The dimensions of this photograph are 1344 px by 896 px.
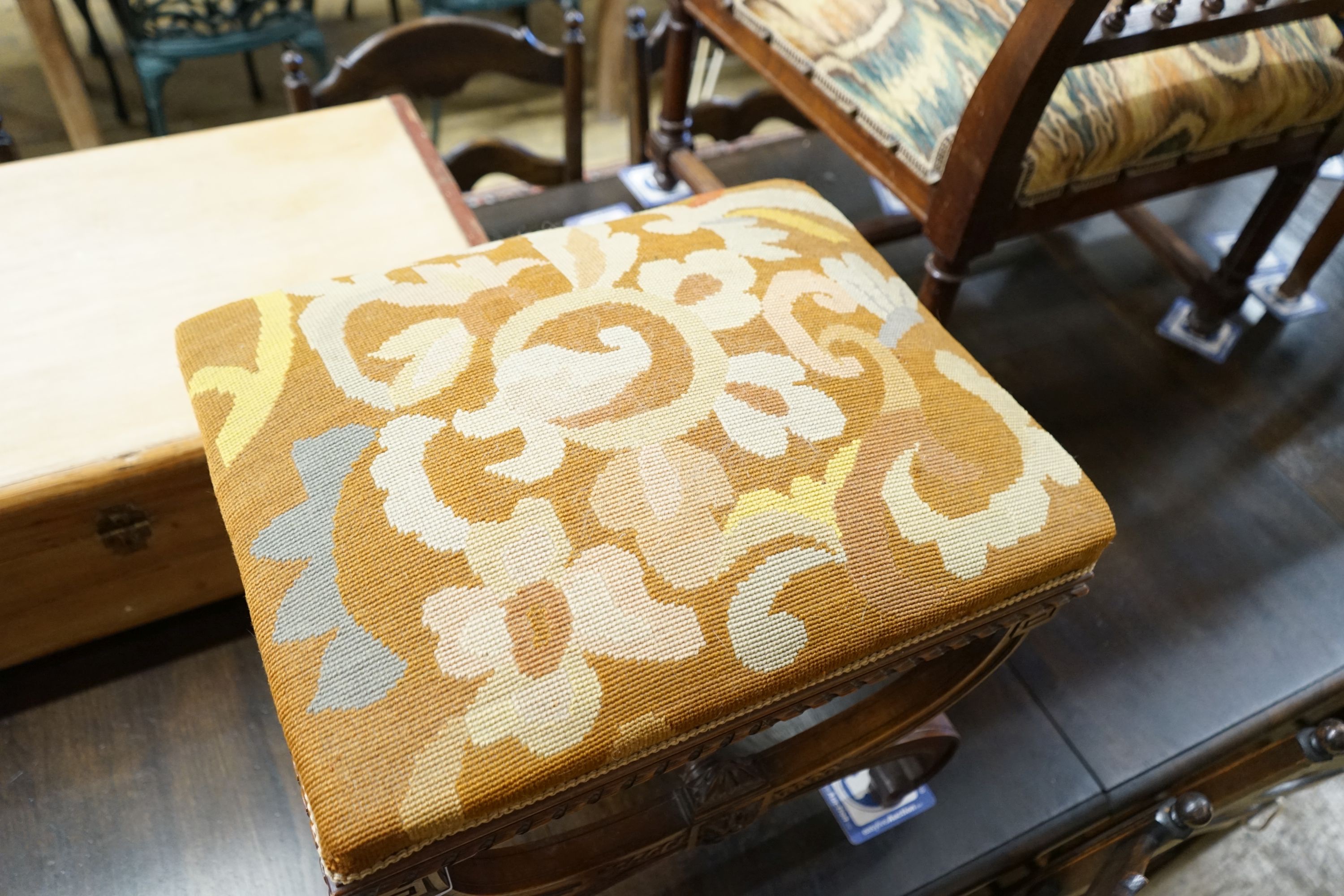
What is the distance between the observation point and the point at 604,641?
1.61ft

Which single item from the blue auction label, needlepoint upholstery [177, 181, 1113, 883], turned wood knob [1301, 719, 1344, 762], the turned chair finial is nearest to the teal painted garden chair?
needlepoint upholstery [177, 181, 1113, 883]

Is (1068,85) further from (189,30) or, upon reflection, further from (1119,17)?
(189,30)

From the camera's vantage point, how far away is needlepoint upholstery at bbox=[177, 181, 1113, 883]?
0.47 metres

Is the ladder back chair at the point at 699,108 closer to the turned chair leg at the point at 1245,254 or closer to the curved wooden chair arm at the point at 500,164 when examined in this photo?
A: the curved wooden chair arm at the point at 500,164

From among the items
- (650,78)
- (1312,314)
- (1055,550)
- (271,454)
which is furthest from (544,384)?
(1312,314)

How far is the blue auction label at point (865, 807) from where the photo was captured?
88 centimetres

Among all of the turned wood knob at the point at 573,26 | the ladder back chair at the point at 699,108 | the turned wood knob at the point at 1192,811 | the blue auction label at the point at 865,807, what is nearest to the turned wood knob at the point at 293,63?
the turned wood knob at the point at 573,26

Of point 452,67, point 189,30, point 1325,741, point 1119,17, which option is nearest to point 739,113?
point 452,67

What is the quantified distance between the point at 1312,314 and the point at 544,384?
4.44 feet

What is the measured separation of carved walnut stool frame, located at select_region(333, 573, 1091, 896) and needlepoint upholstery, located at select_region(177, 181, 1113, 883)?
0.03m

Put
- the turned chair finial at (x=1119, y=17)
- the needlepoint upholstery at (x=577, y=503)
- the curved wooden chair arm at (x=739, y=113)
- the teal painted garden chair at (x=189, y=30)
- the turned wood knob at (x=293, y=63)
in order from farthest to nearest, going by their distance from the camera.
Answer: the teal painted garden chair at (x=189, y=30) < the curved wooden chair arm at (x=739, y=113) < the turned wood knob at (x=293, y=63) < the turned chair finial at (x=1119, y=17) < the needlepoint upholstery at (x=577, y=503)

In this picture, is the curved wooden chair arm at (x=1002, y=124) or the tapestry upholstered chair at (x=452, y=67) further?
the tapestry upholstered chair at (x=452, y=67)

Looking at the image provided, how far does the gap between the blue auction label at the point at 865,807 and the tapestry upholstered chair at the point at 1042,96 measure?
0.48 metres

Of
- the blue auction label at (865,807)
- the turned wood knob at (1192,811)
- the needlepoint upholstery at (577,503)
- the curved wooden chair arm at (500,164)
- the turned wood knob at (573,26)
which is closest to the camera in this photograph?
the needlepoint upholstery at (577,503)
